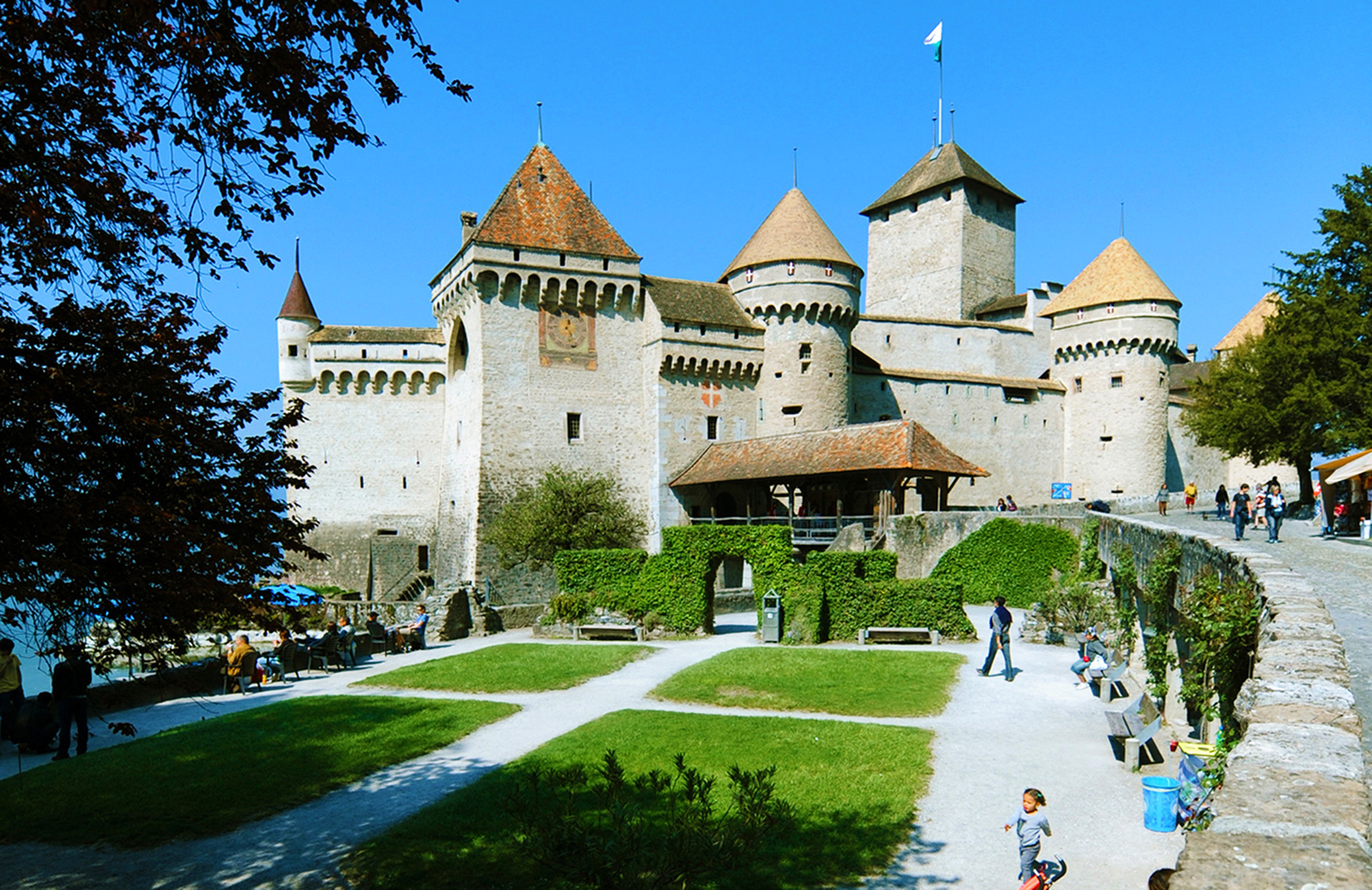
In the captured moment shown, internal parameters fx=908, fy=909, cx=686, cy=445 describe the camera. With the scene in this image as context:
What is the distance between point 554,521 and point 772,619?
42.6ft

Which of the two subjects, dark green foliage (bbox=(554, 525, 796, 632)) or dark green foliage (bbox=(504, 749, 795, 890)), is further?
dark green foliage (bbox=(554, 525, 796, 632))

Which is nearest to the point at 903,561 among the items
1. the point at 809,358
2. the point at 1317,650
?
the point at 809,358

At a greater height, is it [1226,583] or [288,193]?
[288,193]

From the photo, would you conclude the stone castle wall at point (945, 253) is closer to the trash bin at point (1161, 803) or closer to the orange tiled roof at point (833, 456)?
the orange tiled roof at point (833, 456)

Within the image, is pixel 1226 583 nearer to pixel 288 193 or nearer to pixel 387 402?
pixel 288 193

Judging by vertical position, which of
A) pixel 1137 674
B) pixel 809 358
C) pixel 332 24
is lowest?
Result: pixel 1137 674

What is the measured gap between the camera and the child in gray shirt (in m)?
6.92

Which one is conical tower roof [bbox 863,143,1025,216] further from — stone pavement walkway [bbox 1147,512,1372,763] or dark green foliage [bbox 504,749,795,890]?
dark green foliage [bbox 504,749,795,890]

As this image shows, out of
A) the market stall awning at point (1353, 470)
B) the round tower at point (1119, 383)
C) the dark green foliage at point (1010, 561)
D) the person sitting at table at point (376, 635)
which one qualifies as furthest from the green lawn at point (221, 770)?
the round tower at point (1119, 383)

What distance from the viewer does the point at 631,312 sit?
36594 millimetres

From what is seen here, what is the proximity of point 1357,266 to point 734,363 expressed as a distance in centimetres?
2066

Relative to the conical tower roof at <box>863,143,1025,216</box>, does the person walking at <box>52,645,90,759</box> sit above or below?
below

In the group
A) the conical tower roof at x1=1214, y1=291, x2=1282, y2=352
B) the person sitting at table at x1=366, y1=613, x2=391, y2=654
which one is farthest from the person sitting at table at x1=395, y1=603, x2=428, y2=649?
the conical tower roof at x1=1214, y1=291, x2=1282, y2=352

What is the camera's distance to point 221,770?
10758mm
